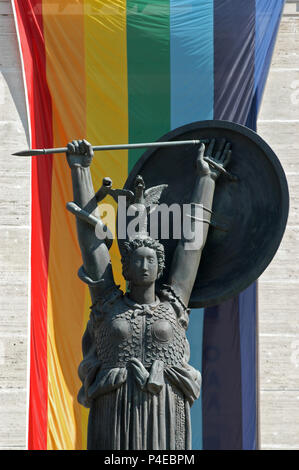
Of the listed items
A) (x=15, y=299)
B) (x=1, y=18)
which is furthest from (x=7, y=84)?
(x=15, y=299)

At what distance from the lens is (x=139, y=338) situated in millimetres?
12430

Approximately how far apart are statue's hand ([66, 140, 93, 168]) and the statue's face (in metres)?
0.91

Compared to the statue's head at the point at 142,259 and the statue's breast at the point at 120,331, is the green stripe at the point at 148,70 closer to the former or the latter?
the statue's head at the point at 142,259

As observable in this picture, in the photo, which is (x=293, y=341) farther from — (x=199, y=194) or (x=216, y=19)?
(x=199, y=194)

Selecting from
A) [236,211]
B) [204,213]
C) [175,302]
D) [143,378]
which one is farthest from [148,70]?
[143,378]

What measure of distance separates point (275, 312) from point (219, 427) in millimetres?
1650

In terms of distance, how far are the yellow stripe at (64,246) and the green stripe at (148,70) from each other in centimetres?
65

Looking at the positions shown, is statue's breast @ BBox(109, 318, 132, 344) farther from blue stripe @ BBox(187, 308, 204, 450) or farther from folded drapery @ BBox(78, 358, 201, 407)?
blue stripe @ BBox(187, 308, 204, 450)

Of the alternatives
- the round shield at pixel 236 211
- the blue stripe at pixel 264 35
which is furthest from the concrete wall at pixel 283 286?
the round shield at pixel 236 211

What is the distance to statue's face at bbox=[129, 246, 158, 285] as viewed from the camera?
1257 cm

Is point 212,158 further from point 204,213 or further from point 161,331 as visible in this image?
point 161,331

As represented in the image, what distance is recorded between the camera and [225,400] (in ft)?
61.5

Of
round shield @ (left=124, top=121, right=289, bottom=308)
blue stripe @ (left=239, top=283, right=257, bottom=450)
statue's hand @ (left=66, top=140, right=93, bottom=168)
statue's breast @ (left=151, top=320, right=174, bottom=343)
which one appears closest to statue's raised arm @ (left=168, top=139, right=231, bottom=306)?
round shield @ (left=124, top=121, right=289, bottom=308)

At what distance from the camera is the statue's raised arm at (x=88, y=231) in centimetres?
1274
